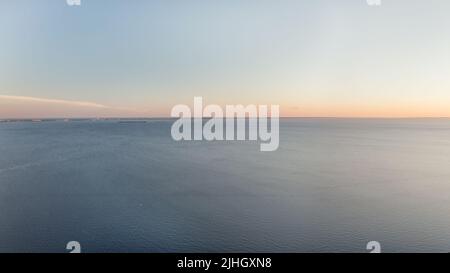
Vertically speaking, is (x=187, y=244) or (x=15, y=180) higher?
(x=15, y=180)

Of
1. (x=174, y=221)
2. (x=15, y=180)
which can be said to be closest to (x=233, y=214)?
(x=174, y=221)

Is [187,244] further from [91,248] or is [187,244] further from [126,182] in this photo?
[126,182]

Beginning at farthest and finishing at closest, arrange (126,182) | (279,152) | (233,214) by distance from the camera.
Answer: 1. (279,152)
2. (126,182)
3. (233,214)

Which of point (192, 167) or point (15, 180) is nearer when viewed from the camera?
point (15, 180)

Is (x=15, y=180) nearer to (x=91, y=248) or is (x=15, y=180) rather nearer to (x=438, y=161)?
(x=91, y=248)
